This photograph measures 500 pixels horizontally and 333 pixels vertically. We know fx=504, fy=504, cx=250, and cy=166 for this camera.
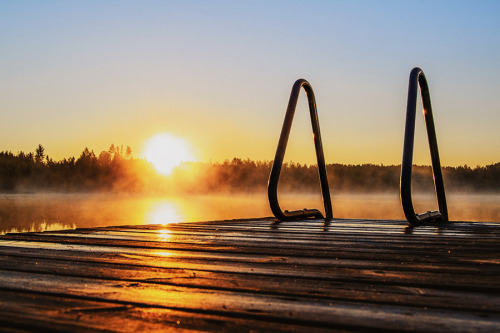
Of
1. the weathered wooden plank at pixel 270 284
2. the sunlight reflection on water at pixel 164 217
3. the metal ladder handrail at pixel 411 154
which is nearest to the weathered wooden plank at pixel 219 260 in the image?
the weathered wooden plank at pixel 270 284

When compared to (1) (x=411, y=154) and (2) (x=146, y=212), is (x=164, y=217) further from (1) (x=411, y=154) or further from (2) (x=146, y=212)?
(1) (x=411, y=154)

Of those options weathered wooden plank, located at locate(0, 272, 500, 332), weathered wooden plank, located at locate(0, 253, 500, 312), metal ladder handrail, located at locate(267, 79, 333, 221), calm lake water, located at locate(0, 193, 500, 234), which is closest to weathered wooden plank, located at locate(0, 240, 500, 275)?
weathered wooden plank, located at locate(0, 253, 500, 312)

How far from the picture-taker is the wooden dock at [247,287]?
99 centimetres

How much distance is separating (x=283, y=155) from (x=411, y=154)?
920 millimetres

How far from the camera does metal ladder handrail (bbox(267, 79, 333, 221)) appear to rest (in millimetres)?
3609

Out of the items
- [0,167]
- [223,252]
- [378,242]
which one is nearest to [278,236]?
[378,242]

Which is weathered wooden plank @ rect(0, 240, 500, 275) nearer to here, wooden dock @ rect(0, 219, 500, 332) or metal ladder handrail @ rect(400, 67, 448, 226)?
wooden dock @ rect(0, 219, 500, 332)

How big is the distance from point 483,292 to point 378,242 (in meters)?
1.17

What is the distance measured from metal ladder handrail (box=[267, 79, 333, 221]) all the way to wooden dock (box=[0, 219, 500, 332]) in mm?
1375

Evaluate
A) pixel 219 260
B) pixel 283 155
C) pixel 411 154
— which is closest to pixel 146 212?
pixel 283 155

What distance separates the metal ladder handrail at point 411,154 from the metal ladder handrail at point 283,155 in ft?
2.89

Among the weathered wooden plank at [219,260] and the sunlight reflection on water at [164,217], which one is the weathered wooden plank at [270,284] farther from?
the sunlight reflection on water at [164,217]

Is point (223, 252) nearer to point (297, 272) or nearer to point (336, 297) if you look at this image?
point (297, 272)

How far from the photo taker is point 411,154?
3.20 m
